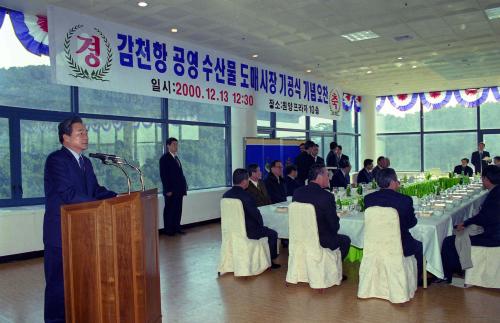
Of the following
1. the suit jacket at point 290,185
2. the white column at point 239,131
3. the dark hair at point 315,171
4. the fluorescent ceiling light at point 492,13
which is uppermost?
the fluorescent ceiling light at point 492,13

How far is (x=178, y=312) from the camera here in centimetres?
360

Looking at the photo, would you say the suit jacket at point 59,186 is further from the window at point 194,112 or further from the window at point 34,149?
the window at point 194,112

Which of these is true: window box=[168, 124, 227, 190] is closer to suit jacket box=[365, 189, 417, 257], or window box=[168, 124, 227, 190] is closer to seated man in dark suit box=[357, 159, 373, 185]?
seated man in dark suit box=[357, 159, 373, 185]

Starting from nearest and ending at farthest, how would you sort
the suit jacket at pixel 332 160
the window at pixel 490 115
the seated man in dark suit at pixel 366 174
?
the seated man in dark suit at pixel 366 174 → the suit jacket at pixel 332 160 → the window at pixel 490 115

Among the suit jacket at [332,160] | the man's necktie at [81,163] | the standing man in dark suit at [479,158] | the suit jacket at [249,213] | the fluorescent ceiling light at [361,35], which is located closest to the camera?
the man's necktie at [81,163]

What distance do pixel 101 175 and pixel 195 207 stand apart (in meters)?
1.95

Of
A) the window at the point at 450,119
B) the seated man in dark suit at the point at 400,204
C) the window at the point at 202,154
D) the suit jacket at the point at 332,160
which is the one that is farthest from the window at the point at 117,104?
the window at the point at 450,119

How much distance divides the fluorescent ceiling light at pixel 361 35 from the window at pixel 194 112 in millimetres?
2973

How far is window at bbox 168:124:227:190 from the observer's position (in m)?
8.14

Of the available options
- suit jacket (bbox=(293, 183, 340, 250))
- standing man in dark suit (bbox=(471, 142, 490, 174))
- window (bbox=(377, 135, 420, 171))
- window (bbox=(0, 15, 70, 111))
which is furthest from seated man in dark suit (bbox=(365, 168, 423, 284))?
window (bbox=(377, 135, 420, 171))

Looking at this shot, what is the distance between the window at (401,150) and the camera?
14.0m

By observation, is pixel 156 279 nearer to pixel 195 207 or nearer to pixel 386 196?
pixel 386 196

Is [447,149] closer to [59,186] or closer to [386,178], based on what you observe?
[386,178]

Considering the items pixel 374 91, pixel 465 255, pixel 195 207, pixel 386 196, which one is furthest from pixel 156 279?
A: pixel 374 91
